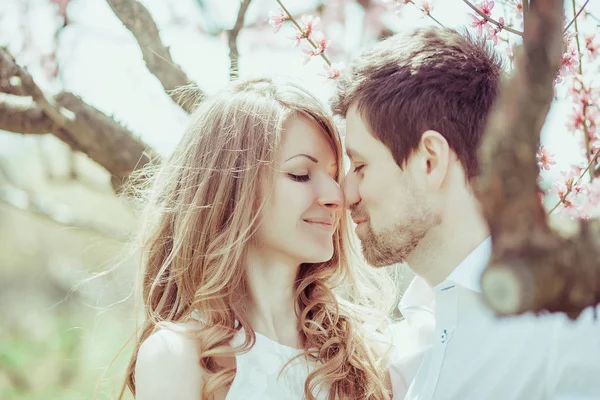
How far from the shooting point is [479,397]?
1.54 metres

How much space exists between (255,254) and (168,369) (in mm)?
440

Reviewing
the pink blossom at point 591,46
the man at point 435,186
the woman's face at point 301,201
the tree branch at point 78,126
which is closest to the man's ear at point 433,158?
the man at point 435,186

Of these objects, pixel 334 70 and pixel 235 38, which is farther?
pixel 235 38

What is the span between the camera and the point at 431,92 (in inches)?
69.2

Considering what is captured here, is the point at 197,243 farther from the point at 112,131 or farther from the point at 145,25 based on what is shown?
the point at 145,25

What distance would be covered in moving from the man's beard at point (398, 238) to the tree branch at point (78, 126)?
35.9 inches

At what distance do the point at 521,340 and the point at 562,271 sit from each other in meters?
0.39

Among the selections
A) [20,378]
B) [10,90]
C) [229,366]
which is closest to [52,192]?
[20,378]

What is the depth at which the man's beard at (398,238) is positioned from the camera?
5.64 feet

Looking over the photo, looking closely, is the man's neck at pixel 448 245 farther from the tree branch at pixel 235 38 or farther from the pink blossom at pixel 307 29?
the tree branch at pixel 235 38

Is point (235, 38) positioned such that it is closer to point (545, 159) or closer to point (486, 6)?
point (486, 6)

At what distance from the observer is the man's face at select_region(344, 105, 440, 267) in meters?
1.73

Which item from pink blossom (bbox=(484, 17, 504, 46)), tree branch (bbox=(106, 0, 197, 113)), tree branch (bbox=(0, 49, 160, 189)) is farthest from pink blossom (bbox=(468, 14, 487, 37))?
tree branch (bbox=(0, 49, 160, 189))

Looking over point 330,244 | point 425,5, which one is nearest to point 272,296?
point 330,244
